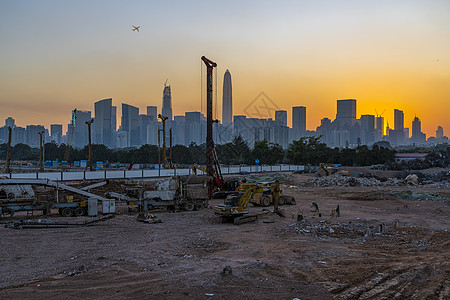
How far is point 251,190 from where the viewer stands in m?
20.4

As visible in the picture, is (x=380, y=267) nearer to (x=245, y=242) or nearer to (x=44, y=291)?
(x=245, y=242)

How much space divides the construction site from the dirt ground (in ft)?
0.13

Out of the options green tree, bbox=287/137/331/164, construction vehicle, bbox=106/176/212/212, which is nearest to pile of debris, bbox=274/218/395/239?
construction vehicle, bbox=106/176/212/212

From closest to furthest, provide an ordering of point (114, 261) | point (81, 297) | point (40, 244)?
1. point (81, 297)
2. point (114, 261)
3. point (40, 244)

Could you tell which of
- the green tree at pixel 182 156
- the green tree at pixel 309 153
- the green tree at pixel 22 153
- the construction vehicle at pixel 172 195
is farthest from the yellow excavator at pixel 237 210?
the green tree at pixel 22 153

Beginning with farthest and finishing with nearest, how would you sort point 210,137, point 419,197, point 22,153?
point 22,153, point 419,197, point 210,137

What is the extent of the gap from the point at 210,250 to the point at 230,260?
185 centimetres

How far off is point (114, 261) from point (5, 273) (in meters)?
3.07

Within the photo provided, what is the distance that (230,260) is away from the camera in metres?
11.9

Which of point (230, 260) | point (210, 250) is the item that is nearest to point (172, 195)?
point (210, 250)

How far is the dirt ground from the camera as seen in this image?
29.4ft

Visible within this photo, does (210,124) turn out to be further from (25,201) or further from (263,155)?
(263,155)

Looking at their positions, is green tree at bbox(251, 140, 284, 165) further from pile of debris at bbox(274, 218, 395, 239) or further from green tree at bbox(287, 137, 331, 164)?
pile of debris at bbox(274, 218, 395, 239)

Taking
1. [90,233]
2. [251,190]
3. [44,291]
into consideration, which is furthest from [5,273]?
[251,190]
